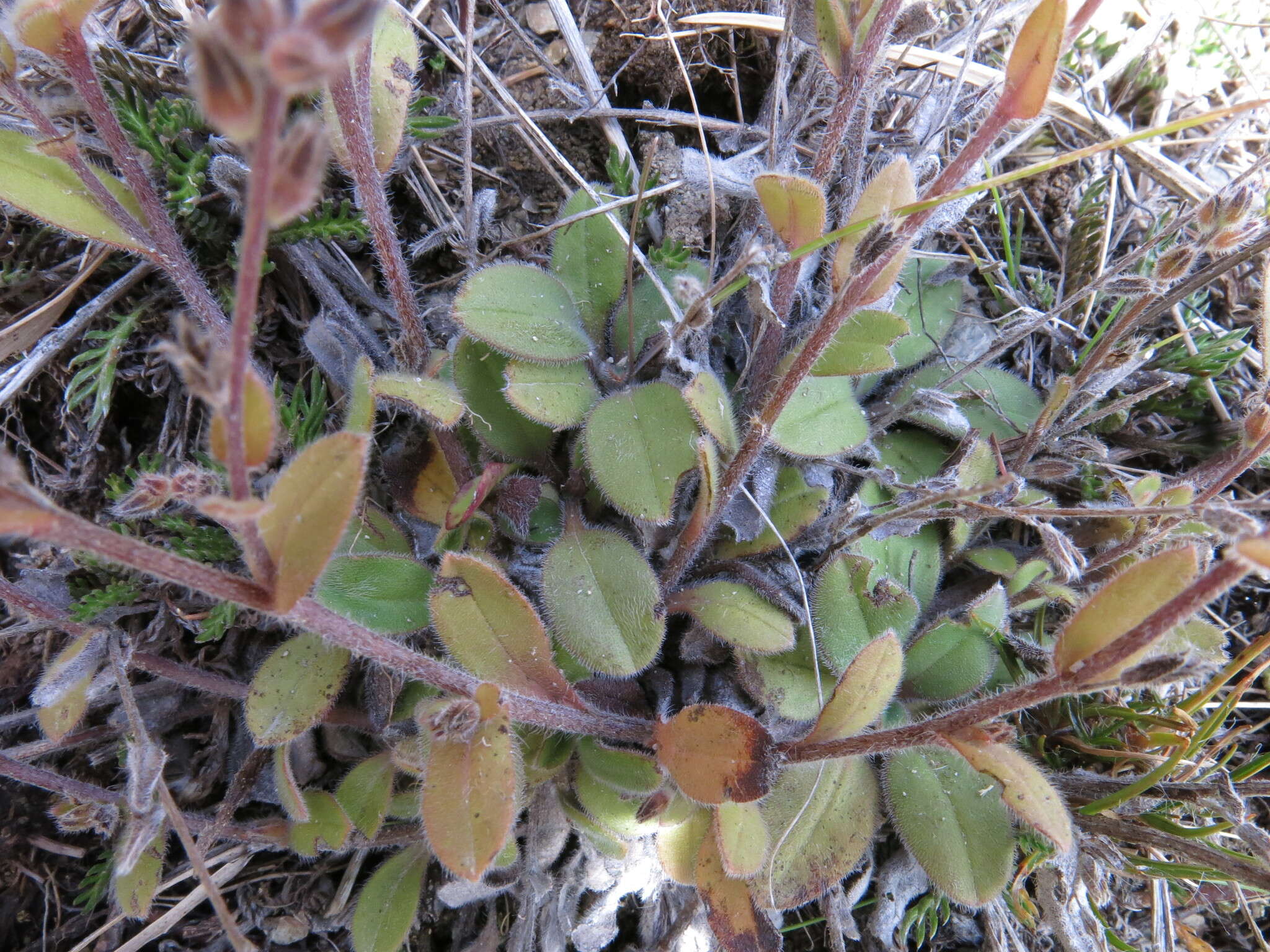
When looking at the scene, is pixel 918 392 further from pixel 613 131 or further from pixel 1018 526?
pixel 613 131

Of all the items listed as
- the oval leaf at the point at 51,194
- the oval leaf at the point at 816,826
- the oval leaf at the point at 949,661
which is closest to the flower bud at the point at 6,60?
the oval leaf at the point at 51,194

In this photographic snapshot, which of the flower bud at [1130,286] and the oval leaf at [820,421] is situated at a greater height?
the flower bud at [1130,286]

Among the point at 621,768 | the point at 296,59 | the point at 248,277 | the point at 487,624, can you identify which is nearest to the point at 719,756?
the point at 621,768

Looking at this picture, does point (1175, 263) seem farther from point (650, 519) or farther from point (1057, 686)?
point (650, 519)

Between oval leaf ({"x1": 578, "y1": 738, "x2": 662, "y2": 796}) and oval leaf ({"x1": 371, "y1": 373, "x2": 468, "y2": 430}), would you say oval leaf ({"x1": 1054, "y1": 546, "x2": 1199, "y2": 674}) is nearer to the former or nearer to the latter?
oval leaf ({"x1": 578, "y1": 738, "x2": 662, "y2": 796})

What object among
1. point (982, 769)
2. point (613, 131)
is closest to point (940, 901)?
point (982, 769)

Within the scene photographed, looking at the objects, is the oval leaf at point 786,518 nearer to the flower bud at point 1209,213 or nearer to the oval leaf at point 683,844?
the oval leaf at point 683,844

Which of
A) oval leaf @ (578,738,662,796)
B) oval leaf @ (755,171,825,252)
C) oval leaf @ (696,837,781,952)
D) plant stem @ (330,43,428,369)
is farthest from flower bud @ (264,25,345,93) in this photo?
oval leaf @ (696,837,781,952)

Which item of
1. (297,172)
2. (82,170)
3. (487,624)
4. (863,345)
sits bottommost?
(487,624)
